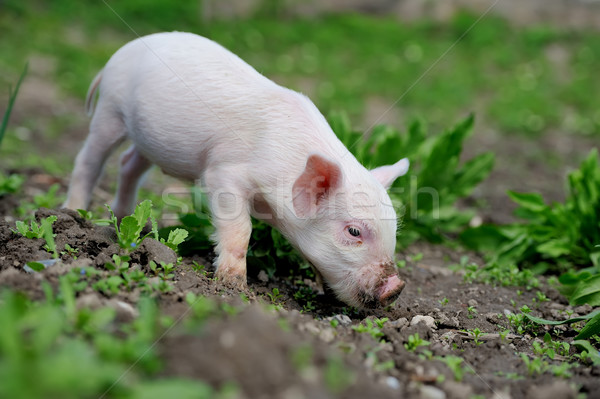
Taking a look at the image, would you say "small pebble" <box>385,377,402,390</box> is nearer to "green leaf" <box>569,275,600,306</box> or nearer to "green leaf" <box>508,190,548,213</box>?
"green leaf" <box>569,275,600,306</box>

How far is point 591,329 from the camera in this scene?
10.9 ft

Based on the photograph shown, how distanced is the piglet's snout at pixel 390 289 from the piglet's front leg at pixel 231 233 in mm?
803

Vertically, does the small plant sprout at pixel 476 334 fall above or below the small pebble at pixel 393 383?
below

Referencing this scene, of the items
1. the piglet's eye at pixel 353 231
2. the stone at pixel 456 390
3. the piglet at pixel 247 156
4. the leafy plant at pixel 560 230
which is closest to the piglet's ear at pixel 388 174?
the piglet at pixel 247 156

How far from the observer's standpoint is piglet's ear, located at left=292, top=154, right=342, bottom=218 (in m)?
3.44

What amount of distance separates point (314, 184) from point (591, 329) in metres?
1.72

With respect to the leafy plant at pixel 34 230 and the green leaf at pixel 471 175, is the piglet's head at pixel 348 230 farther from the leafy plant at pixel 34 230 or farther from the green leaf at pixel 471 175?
the green leaf at pixel 471 175

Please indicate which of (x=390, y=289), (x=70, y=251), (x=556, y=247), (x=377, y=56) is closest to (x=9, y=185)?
(x=70, y=251)

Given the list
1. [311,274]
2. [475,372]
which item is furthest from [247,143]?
[475,372]

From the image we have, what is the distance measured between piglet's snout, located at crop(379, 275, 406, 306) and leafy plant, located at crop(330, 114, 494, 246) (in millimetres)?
1638

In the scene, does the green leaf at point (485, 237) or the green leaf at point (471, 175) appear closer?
the green leaf at point (485, 237)

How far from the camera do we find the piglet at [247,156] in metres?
3.55

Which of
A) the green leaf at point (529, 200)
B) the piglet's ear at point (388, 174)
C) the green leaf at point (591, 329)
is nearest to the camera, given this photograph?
the green leaf at point (591, 329)

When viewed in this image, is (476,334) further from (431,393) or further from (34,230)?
(34,230)
